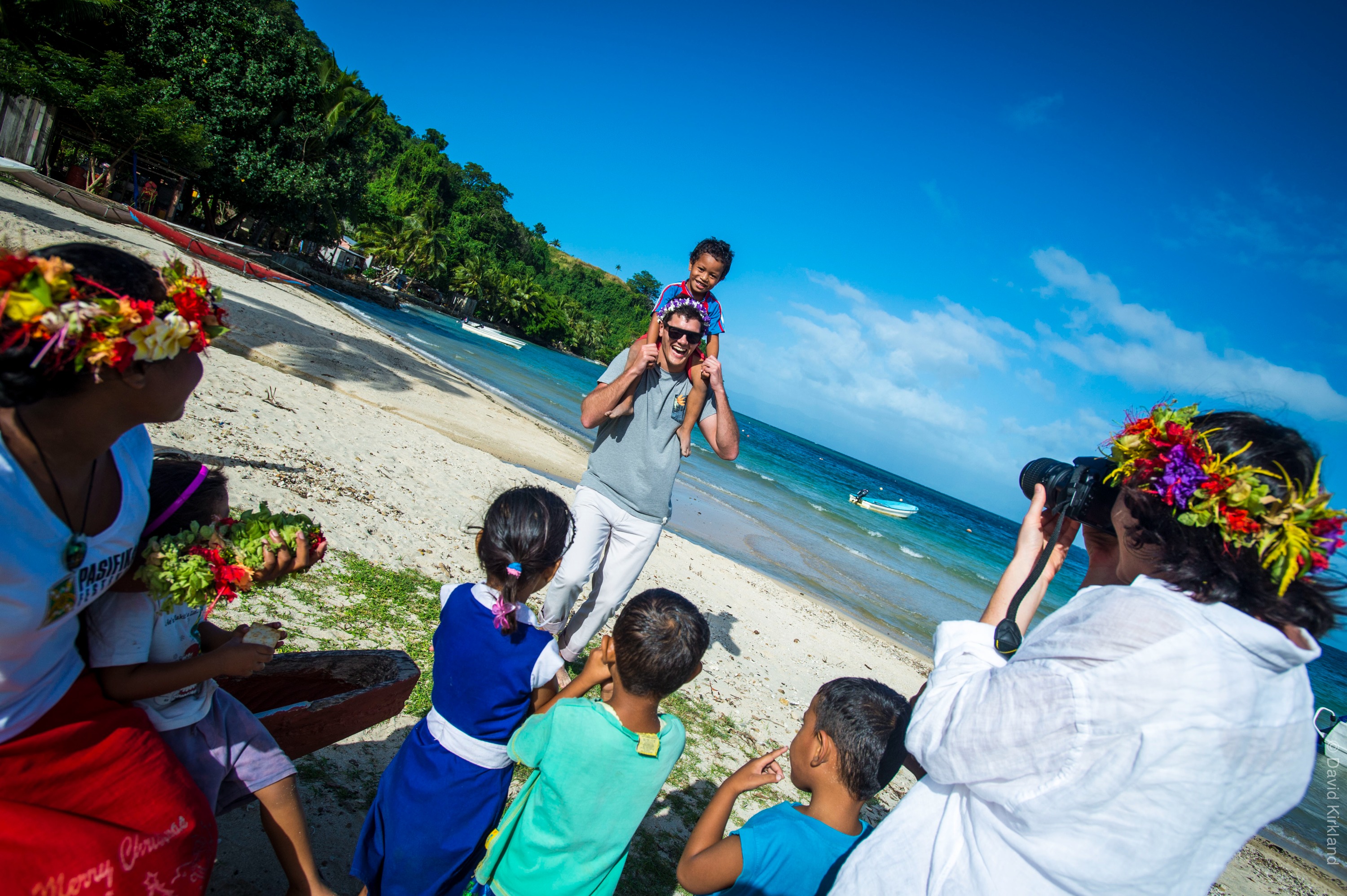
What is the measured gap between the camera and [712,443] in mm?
4031

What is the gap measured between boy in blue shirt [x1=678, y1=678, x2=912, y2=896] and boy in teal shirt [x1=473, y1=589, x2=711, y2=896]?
0.22 meters

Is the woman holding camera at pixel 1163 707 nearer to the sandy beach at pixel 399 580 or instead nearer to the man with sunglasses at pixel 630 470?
the sandy beach at pixel 399 580

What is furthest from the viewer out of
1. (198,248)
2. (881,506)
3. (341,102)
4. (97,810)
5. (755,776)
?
(881,506)

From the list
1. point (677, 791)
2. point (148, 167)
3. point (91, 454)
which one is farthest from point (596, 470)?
point (148, 167)

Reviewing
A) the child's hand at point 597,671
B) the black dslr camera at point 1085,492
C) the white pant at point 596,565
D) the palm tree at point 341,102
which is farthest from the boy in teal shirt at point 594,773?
the palm tree at point 341,102

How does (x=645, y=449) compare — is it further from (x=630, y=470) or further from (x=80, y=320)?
(x=80, y=320)

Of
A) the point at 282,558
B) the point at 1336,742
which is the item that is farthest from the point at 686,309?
the point at 1336,742

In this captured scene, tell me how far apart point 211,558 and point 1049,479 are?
2407 millimetres

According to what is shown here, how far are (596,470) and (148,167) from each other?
3055cm

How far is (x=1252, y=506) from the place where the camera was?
1.22 metres

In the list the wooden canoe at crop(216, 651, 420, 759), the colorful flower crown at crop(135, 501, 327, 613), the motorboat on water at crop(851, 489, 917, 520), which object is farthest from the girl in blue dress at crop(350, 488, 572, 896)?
the motorboat on water at crop(851, 489, 917, 520)

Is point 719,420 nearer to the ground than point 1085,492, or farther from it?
nearer to the ground

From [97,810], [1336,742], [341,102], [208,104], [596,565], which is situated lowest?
[1336,742]

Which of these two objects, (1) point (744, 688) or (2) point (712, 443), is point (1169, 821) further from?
(1) point (744, 688)
